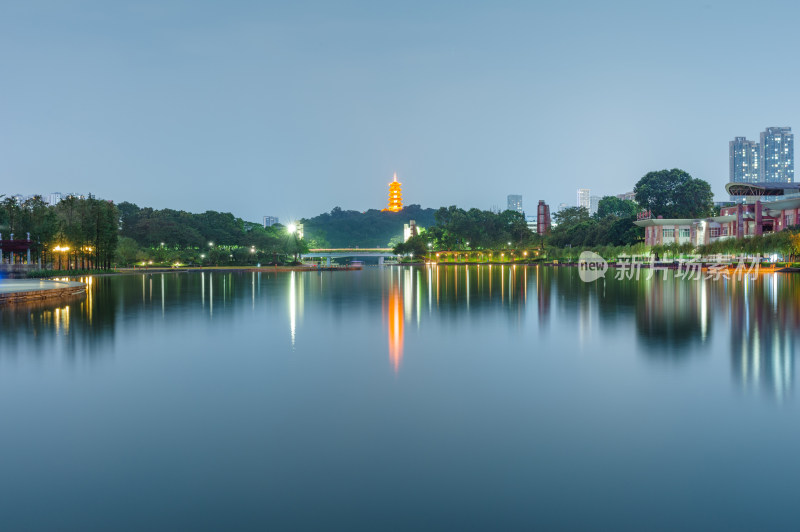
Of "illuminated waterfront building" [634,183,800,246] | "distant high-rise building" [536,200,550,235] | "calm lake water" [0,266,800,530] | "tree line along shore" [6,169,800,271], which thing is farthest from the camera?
"distant high-rise building" [536,200,550,235]

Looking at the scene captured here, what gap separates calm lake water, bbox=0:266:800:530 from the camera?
17.0 ft

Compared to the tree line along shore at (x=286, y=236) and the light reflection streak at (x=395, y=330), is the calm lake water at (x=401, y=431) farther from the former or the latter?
the tree line along shore at (x=286, y=236)

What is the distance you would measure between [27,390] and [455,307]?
16.3 m

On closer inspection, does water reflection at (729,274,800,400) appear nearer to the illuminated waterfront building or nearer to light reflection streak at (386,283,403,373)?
light reflection streak at (386,283,403,373)

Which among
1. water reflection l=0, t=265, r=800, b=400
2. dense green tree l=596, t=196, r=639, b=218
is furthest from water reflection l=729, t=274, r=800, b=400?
dense green tree l=596, t=196, r=639, b=218

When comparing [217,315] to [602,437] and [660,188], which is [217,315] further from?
[660,188]

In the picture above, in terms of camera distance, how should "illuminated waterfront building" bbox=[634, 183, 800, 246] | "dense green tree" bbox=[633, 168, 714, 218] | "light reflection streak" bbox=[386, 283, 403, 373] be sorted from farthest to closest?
"dense green tree" bbox=[633, 168, 714, 218], "illuminated waterfront building" bbox=[634, 183, 800, 246], "light reflection streak" bbox=[386, 283, 403, 373]

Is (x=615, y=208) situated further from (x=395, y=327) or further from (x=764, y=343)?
(x=764, y=343)

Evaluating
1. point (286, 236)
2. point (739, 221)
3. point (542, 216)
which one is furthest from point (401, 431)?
point (542, 216)

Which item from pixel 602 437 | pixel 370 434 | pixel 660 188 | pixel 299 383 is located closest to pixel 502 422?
pixel 602 437

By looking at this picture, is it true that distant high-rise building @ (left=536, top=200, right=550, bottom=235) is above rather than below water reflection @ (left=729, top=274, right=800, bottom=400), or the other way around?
above

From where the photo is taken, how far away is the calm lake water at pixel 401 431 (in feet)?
17.0

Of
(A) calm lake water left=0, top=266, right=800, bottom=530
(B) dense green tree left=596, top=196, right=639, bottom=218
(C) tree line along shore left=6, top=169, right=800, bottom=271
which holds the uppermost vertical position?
(B) dense green tree left=596, top=196, right=639, bottom=218

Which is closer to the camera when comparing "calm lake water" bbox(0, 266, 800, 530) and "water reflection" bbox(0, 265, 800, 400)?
"calm lake water" bbox(0, 266, 800, 530)
